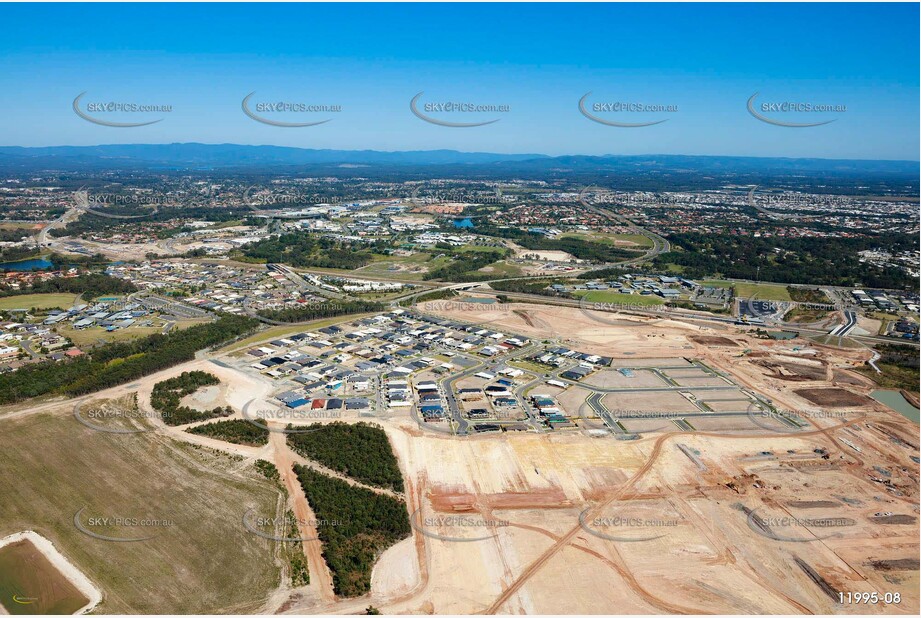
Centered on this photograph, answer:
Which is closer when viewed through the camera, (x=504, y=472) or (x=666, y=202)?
(x=504, y=472)

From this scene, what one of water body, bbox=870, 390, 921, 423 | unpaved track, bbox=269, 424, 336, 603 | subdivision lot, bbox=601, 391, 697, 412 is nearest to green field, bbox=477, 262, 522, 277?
subdivision lot, bbox=601, 391, 697, 412

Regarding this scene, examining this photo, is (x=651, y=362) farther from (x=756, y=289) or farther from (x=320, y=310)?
(x=756, y=289)

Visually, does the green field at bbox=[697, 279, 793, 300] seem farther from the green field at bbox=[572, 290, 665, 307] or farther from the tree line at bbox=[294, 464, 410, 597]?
the tree line at bbox=[294, 464, 410, 597]

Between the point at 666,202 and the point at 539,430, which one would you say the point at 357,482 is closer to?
the point at 539,430

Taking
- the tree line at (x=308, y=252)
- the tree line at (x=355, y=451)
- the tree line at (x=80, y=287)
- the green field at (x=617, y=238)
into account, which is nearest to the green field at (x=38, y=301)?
the tree line at (x=80, y=287)

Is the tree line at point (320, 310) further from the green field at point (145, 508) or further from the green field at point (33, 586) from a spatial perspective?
the green field at point (33, 586)

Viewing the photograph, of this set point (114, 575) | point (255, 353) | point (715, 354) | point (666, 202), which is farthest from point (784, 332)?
point (666, 202)

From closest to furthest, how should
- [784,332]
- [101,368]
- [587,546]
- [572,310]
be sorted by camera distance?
[587,546], [101,368], [784,332], [572,310]
